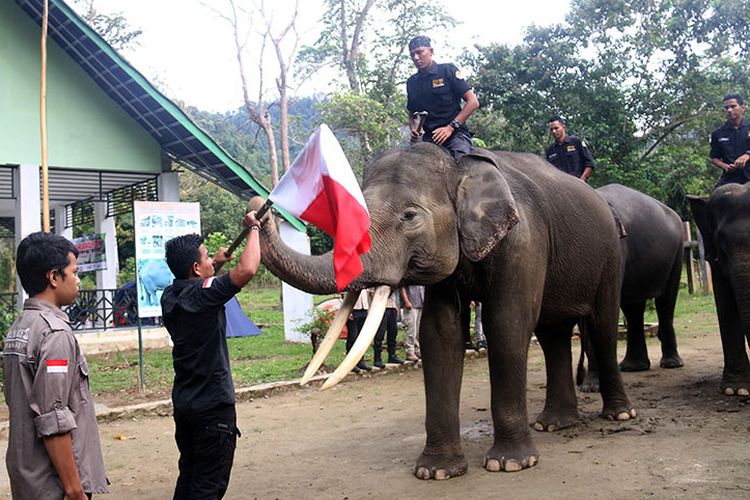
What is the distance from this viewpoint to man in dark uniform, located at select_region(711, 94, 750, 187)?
8156mm

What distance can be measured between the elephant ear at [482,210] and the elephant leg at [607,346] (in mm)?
1986

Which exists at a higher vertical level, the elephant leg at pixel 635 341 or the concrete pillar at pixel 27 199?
the concrete pillar at pixel 27 199

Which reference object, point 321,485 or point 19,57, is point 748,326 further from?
point 19,57

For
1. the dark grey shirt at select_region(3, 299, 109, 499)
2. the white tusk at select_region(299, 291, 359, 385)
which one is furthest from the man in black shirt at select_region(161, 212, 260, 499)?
the dark grey shirt at select_region(3, 299, 109, 499)

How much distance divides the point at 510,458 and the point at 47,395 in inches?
137

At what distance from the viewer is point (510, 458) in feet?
18.4

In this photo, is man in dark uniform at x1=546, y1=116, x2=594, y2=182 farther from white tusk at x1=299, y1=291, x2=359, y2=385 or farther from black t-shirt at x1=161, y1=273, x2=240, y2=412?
black t-shirt at x1=161, y1=273, x2=240, y2=412

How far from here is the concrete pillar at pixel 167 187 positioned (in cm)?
1549

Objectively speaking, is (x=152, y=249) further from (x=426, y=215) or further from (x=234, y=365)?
(x=426, y=215)

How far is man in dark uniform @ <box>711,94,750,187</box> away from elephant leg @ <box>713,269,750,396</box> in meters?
1.10

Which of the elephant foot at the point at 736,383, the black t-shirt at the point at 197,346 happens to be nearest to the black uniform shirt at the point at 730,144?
the elephant foot at the point at 736,383

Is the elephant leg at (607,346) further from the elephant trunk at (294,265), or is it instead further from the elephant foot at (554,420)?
the elephant trunk at (294,265)

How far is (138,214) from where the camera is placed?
10430 mm

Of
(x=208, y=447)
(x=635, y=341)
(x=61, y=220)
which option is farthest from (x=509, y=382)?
(x=61, y=220)
